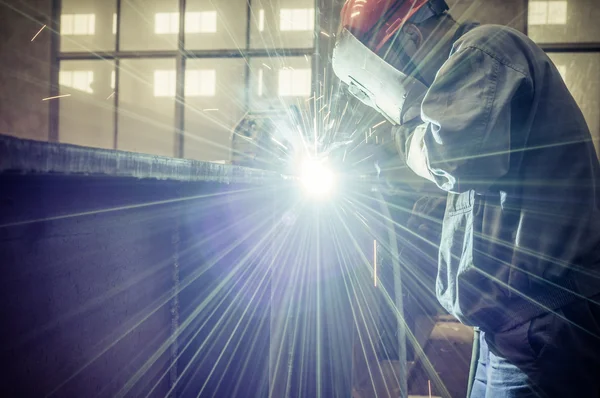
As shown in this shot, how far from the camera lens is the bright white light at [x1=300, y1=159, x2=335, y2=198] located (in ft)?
5.91

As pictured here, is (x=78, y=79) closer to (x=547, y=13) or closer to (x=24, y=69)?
(x=24, y=69)

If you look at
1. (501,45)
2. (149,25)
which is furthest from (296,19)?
(501,45)

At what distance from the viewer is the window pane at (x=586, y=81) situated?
4.19m

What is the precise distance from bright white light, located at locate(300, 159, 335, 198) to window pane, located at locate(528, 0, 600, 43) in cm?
411

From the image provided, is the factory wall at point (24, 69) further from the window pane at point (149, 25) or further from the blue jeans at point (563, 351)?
the blue jeans at point (563, 351)

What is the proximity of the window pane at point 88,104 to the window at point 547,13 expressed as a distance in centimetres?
585

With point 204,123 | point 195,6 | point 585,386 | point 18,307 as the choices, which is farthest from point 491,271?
point 195,6

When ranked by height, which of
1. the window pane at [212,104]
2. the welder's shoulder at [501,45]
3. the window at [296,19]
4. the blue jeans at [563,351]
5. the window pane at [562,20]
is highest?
the window at [296,19]

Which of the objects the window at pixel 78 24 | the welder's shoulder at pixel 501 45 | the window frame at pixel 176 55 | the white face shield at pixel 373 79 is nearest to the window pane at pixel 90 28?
the window at pixel 78 24

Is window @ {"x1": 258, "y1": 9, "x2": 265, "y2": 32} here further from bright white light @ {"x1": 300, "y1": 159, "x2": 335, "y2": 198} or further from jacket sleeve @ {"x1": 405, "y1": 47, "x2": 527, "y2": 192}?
jacket sleeve @ {"x1": 405, "y1": 47, "x2": 527, "y2": 192}

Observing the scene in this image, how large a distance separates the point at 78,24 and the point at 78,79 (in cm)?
98

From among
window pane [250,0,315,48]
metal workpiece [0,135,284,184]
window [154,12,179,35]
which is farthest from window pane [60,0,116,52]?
metal workpiece [0,135,284,184]

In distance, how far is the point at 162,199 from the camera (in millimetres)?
900

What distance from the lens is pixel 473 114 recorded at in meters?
0.88
